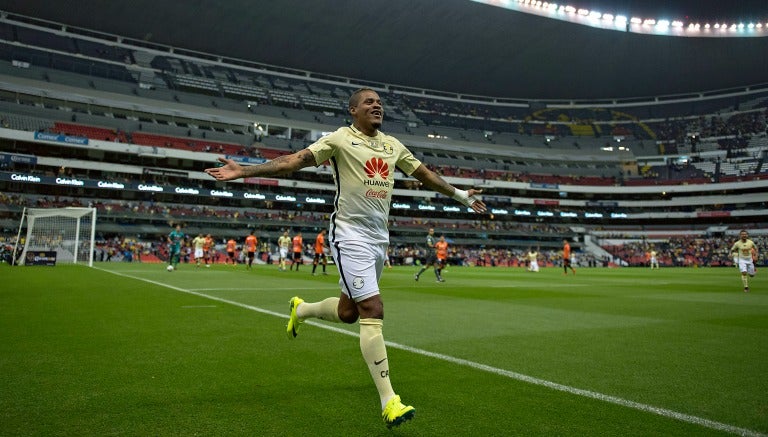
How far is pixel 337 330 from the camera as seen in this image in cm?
739

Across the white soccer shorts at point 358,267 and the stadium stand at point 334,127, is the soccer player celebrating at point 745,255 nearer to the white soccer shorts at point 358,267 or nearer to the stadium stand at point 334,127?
the white soccer shorts at point 358,267

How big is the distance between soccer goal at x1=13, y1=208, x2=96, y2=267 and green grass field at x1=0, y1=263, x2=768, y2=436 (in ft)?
66.5

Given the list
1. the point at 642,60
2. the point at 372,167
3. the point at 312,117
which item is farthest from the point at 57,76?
the point at 642,60

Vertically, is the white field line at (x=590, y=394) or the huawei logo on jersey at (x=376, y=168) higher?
the huawei logo on jersey at (x=376, y=168)

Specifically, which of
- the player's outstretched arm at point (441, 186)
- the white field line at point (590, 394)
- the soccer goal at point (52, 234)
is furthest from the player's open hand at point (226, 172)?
the soccer goal at point (52, 234)

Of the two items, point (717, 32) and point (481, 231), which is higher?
point (717, 32)

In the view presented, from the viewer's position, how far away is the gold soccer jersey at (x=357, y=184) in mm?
4195

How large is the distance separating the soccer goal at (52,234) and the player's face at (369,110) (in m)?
25.9

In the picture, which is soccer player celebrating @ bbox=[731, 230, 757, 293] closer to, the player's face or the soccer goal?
the player's face

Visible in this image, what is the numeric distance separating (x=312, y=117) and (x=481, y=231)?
28.8 meters

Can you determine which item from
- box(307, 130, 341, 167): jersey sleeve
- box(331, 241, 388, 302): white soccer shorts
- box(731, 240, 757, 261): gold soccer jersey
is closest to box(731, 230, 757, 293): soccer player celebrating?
box(731, 240, 757, 261): gold soccer jersey

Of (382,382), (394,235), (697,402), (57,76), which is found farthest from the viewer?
(394,235)

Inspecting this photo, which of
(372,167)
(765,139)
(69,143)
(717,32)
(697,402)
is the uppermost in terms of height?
(717,32)

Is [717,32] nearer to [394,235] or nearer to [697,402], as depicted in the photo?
[394,235]
